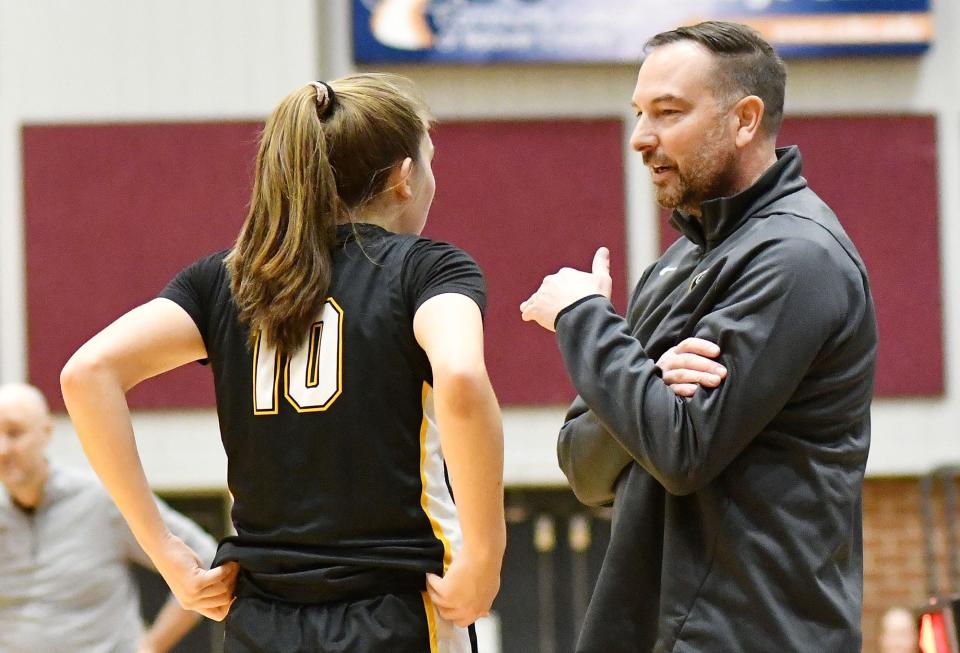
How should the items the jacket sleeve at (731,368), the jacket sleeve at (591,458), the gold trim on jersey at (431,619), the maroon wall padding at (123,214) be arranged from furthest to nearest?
the maroon wall padding at (123,214) → the jacket sleeve at (591,458) → the gold trim on jersey at (431,619) → the jacket sleeve at (731,368)

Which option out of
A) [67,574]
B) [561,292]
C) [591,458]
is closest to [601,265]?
[561,292]

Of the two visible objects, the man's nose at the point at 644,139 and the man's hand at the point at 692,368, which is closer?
the man's hand at the point at 692,368

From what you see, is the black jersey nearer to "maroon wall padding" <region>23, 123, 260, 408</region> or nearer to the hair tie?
the hair tie

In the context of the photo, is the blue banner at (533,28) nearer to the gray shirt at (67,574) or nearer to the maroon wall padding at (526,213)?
the maroon wall padding at (526,213)

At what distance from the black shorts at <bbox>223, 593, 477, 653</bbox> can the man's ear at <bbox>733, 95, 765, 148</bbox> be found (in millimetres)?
1020

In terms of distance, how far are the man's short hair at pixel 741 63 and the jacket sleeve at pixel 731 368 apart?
1.20ft

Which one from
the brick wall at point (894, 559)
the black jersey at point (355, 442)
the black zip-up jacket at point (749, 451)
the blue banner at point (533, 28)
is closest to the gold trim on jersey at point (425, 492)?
the black jersey at point (355, 442)

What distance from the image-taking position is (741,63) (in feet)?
7.61

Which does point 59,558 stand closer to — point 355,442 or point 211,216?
point 355,442

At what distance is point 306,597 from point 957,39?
7.40m

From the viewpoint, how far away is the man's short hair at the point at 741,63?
2.31 m

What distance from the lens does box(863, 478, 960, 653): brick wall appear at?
7.83 m

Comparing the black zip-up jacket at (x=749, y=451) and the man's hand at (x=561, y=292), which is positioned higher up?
the man's hand at (x=561, y=292)

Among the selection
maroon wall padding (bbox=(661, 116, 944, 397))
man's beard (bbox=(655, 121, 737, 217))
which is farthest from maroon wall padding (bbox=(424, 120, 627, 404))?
man's beard (bbox=(655, 121, 737, 217))
